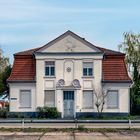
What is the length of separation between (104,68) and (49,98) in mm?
6939

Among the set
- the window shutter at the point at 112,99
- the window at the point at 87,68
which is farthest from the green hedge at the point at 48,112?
the window shutter at the point at 112,99

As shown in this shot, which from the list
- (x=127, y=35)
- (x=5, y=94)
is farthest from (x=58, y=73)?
(x=5, y=94)

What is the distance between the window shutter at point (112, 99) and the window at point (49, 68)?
6.63m

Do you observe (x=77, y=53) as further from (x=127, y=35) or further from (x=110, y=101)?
(x=127, y=35)

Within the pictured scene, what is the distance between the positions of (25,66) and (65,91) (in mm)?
5508

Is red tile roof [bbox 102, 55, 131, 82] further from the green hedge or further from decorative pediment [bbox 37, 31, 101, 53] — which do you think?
the green hedge

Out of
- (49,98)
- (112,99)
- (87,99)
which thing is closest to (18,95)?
(49,98)

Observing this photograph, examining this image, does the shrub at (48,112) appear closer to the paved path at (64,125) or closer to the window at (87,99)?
the window at (87,99)

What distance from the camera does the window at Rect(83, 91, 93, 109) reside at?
59938 mm

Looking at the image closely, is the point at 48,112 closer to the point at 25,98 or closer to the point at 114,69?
the point at 25,98

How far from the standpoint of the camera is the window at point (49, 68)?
2397 inches

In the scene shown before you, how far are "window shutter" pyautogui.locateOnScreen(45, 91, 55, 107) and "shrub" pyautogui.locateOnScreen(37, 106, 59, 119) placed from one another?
1.08 metres

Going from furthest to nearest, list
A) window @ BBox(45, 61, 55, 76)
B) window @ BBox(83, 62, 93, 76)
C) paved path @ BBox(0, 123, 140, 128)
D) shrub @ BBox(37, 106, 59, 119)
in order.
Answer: window @ BBox(45, 61, 55, 76) → window @ BBox(83, 62, 93, 76) → shrub @ BBox(37, 106, 59, 119) → paved path @ BBox(0, 123, 140, 128)

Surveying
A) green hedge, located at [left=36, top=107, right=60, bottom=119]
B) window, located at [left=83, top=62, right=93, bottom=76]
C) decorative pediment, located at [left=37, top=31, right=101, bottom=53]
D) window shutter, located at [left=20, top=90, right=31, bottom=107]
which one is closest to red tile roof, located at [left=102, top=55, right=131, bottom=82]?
window, located at [left=83, top=62, right=93, bottom=76]
